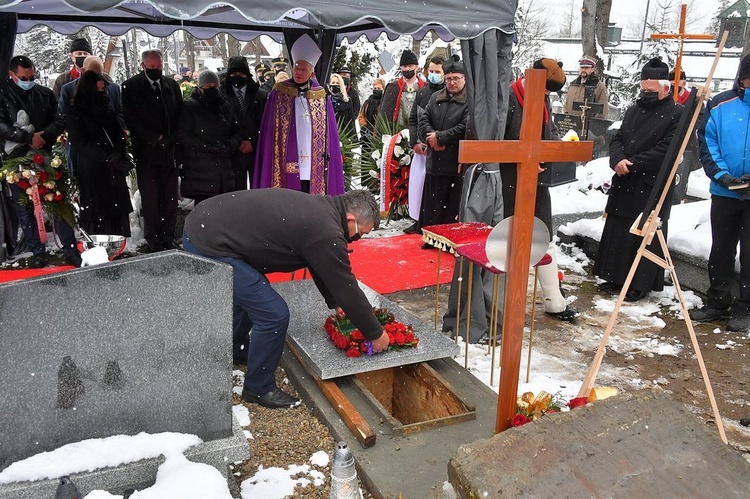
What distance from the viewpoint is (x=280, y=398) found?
3.48 metres

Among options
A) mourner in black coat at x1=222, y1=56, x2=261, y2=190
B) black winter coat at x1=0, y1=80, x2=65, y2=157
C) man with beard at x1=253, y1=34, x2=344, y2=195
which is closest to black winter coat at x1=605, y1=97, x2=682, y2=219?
man with beard at x1=253, y1=34, x2=344, y2=195

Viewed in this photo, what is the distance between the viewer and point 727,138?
4742mm

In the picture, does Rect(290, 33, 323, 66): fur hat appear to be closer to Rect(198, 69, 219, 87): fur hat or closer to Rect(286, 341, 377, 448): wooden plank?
Result: Rect(198, 69, 219, 87): fur hat

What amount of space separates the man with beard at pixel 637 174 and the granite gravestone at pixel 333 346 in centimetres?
249

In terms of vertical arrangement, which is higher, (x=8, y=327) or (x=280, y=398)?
(x=8, y=327)

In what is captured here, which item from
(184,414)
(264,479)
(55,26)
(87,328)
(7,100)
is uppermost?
(55,26)

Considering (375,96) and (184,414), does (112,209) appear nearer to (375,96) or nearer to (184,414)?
(184,414)

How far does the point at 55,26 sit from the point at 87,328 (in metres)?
6.16

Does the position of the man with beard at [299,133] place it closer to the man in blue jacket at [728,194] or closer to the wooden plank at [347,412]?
the wooden plank at [347,412]

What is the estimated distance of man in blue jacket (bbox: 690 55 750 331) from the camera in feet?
15.3

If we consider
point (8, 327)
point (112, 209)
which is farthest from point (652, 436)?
point (112, 209)

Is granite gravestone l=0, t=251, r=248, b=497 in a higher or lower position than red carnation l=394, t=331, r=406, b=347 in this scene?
higher

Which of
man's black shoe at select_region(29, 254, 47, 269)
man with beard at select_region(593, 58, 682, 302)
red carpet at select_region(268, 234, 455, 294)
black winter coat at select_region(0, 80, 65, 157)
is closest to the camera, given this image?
A: man with beard at select_region(593, 58, 682, 302)

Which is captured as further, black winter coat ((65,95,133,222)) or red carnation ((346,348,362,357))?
black winter coat ((65,95,133,222))
